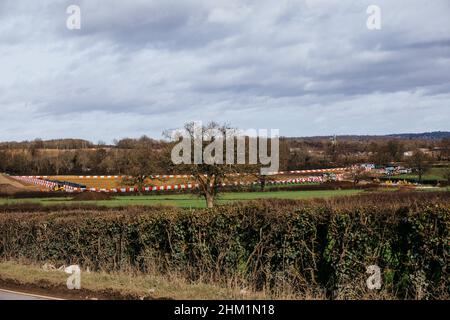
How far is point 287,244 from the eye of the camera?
13625 mm

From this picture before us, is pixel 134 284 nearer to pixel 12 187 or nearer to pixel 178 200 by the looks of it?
pixel 178 200

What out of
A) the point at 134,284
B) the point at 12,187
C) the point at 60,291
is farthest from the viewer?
the point at 12,187

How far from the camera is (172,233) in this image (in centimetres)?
1596

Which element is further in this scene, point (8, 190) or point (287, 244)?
point (8, 190)

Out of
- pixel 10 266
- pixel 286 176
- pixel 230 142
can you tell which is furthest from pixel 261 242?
pixel 286 176

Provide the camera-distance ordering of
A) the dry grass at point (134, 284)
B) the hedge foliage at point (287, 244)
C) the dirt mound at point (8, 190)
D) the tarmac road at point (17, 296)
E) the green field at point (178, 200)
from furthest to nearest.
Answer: the dirt mound at point (8, 190)
the green field at point (178, 200)
the tarmac road at point (17, 296)
the dry grass at point (134, 284)
the hedge foliage at point (287, 244)

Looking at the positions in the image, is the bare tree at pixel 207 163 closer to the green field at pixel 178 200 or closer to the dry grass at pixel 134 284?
the green field at pixel 178 200

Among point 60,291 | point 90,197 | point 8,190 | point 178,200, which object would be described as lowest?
point 178,200

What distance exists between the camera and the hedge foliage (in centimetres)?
1161

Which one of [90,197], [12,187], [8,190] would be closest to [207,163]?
[90,197]

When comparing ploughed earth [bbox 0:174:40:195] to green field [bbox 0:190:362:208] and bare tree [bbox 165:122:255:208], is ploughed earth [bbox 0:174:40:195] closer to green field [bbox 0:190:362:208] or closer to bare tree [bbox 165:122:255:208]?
green field [bbox 0:190:362:208]

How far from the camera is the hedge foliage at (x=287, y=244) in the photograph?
38.1 feet

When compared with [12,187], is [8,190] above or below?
below

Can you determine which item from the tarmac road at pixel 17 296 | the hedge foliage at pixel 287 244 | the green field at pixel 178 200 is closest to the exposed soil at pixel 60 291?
the tarmac road at pixel 17 296
